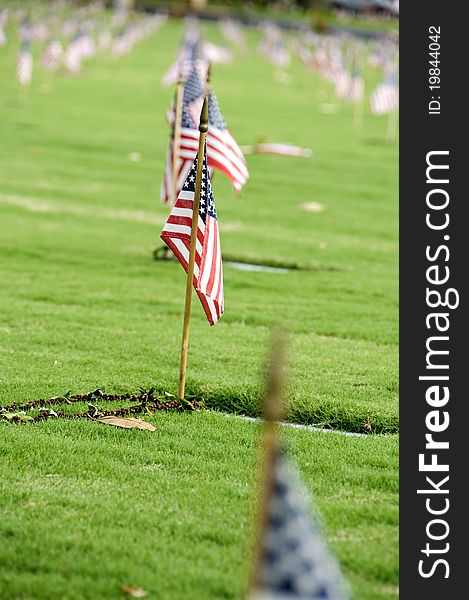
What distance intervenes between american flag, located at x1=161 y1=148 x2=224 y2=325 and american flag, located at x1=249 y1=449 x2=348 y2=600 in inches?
172

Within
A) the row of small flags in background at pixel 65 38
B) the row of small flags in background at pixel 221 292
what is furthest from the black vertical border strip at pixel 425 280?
the row of small flags in background at pixel 65 38

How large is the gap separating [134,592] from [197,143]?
623 centimetres

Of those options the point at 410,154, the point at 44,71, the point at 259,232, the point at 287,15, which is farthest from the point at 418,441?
the point at 287,15

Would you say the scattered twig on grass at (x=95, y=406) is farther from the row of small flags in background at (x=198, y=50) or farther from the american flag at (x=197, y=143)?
the row of small flags in background at (x=198, y=50)

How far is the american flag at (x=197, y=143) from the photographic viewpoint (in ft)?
31.0

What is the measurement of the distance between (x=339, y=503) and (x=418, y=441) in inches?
31.1

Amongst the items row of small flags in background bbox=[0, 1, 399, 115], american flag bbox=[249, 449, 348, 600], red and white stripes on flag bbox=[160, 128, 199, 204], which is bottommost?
american flag bbox=[249, 449, 348, 600]

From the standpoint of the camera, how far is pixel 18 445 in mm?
6684

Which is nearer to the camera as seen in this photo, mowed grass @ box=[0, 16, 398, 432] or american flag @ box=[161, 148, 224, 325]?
american flag @ box=[161, 148, 224, 325]

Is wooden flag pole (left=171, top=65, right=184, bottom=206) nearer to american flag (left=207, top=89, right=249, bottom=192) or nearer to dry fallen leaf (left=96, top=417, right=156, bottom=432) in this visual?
american flag (left=207, top=89, right=249, bottom=192)

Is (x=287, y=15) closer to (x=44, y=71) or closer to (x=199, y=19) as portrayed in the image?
(x=199, y=19)

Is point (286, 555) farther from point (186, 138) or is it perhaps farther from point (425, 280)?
point (186, 138)

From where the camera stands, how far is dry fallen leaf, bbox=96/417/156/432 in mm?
7117

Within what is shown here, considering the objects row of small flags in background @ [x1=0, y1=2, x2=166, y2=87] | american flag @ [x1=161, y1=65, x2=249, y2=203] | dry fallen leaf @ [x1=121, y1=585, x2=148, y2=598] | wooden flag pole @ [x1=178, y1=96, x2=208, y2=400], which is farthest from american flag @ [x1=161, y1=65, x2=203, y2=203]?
row of small flags in background @ [x1=0, y1=2, x2=166, y2=87]
